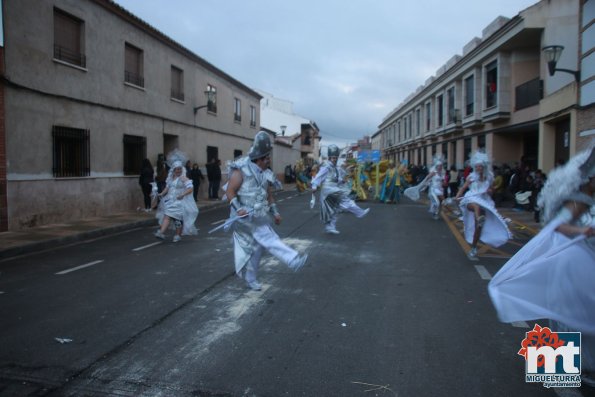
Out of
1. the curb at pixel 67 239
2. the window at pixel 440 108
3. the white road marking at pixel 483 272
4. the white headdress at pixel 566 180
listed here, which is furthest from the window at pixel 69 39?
the window at pixel 440 108

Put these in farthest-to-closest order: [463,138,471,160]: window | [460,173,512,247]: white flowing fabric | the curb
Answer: [463,138,471,160]: window, the curb, [460,173,512,247]: white flowing fabric

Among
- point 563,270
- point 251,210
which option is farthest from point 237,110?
point 563,270

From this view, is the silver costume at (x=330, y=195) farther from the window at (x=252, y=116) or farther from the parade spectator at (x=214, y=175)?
the window at (x=252, y=116)

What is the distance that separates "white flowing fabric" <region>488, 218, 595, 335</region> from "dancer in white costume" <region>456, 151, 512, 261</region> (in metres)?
4.21

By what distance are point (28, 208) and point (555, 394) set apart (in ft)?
37.9

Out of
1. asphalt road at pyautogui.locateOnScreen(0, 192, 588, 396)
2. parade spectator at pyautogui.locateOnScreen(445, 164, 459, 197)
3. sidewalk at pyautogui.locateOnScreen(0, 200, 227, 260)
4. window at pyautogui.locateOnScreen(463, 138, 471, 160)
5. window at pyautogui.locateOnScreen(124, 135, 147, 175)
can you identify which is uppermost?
window at pyautogui.locateOnScreen(463, 138, 471, 160)

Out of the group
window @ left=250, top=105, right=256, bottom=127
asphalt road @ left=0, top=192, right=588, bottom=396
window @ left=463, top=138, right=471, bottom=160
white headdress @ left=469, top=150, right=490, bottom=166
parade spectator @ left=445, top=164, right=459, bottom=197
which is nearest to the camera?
asphalt road @ left=0, top=192, right=588, bottom=396

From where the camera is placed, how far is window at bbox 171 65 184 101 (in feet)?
65.5

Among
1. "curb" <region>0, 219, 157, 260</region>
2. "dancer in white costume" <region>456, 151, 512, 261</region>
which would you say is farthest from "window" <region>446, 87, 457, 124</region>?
"dancer in white costume" <region>456, 151, 512, 261</region>

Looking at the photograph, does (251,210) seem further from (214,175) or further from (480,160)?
(214,175)

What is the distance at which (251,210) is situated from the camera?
17.6 feet

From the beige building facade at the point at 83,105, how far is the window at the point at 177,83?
42 millimetres

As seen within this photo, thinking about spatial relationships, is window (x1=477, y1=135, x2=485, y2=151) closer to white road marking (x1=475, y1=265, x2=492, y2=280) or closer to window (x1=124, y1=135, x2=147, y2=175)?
window (x1=124, y1=135, x2=147, y2=175)

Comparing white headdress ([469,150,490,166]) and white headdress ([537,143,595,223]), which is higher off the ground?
white headdress ([469,150,490,166])
